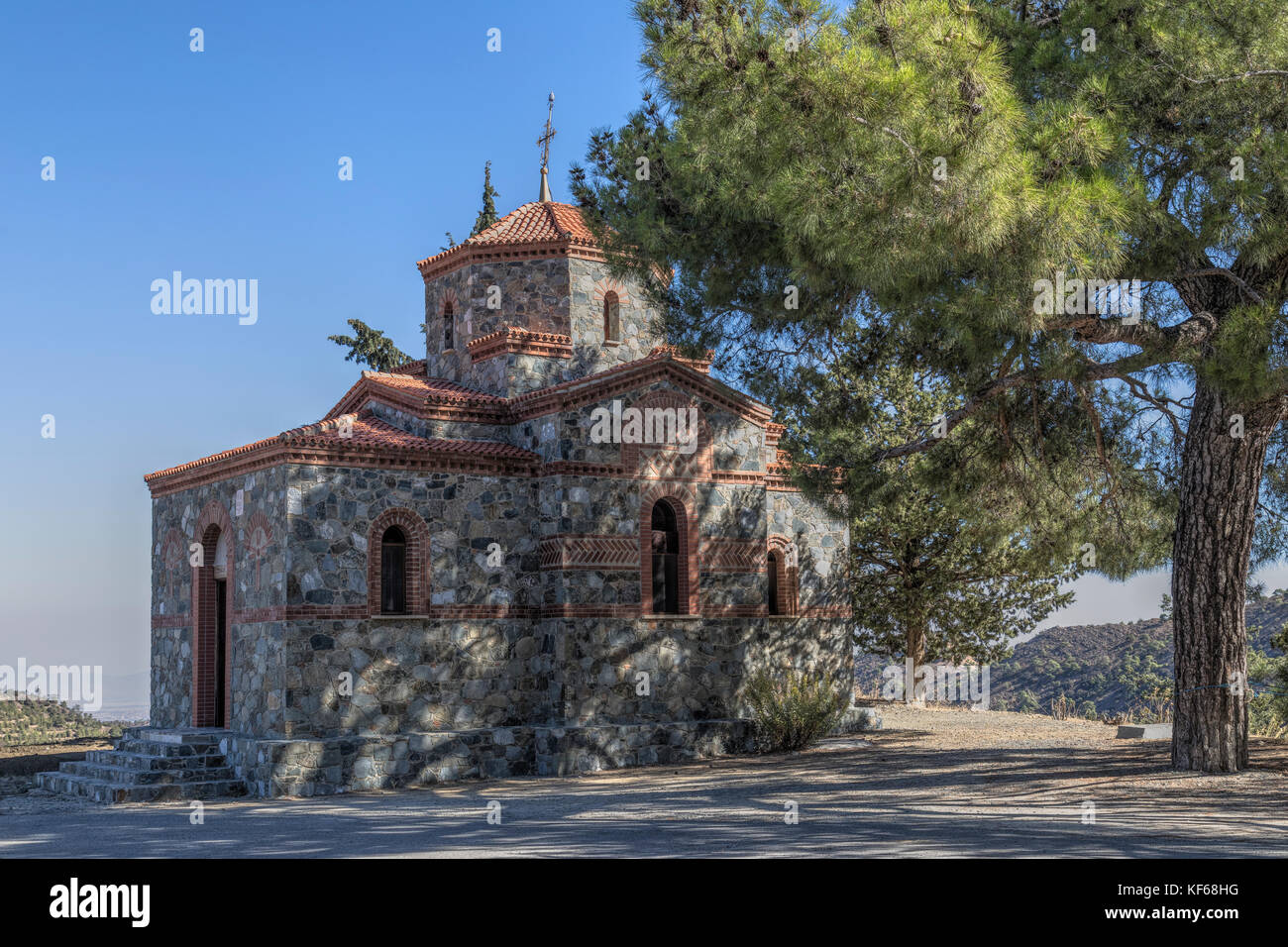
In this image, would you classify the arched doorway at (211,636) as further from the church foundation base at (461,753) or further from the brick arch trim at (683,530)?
the brick arch trim at (683,530)

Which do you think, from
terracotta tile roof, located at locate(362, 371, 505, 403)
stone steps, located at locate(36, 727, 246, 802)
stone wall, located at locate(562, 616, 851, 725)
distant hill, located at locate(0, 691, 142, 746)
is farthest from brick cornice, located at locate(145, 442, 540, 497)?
distant hill, located at locate(0, 691, 142, 746)

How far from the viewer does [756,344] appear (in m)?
17.4

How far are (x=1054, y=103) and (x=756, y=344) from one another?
5410 mm

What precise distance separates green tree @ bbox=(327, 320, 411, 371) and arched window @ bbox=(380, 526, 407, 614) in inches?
698

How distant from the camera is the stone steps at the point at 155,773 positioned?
708 inches

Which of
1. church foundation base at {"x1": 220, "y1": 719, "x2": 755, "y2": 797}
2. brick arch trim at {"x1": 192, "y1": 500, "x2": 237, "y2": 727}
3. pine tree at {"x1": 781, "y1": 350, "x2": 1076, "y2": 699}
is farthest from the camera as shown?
pine tree at {"x1": 781, "y1": 350, "x2": 1076, "y2": 699}

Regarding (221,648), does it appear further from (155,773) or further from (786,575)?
(786,575)

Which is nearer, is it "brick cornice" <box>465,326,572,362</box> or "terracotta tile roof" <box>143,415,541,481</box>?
"terracotta tile roof" <box>143,415,541,481</box>

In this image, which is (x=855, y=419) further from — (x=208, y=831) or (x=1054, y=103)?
(x=208, y=831)

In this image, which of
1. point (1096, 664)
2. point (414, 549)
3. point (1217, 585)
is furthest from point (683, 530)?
point (1096, 664)

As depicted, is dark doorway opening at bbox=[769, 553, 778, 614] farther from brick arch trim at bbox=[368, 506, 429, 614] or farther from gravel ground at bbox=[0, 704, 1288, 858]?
brick arch trim at bbox=[368, 506, 429, 614]

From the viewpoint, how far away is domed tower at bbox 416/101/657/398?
22141 mm

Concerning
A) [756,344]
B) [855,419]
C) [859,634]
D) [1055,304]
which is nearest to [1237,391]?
[1055,304]

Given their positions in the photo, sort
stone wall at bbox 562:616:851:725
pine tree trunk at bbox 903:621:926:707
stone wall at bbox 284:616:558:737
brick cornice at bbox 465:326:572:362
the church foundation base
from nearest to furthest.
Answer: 1. the church foundation base
2. stone wall at bbox 284:616:558:737
3. stone wall at bbox 562:616:851:725
4. brick cornice at bbox 465:326:572:362
5. pine tree trunk at bbox 903:621:926:707
